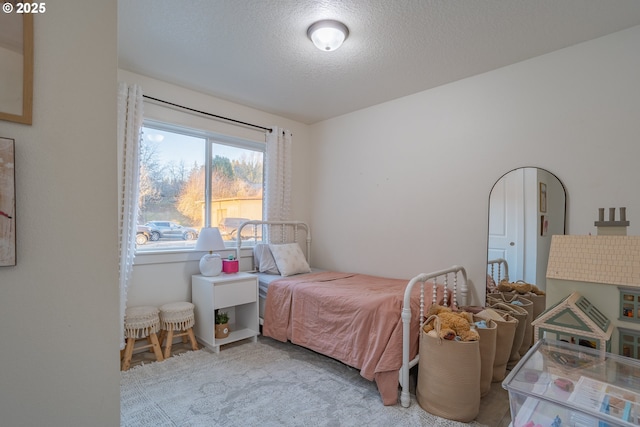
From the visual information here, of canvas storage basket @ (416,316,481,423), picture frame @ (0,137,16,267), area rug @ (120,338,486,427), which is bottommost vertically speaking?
area rug @ (120,338,486,427)

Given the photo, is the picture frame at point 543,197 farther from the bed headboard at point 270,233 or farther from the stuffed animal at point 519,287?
the bed headboard at point 270,233

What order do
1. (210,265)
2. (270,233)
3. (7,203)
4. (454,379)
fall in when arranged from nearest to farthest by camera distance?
(7,203), (454,379), (210,265), (270,233)

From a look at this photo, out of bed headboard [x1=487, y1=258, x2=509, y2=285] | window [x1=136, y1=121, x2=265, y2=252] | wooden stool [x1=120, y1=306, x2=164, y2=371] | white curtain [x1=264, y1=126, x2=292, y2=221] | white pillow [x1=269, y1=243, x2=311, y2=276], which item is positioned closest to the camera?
wooden stool [x1=120, y1=306, x2=164, y2=371]

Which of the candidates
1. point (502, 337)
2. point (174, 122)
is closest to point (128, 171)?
point (174, 122)

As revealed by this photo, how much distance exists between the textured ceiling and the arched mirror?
0.98 meters

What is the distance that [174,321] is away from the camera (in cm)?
263

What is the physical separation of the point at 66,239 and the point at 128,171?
1805mm

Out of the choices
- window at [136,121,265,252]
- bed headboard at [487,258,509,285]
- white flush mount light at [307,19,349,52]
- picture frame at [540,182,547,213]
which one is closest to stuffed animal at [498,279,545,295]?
bed headboard at [487,258,509,285]

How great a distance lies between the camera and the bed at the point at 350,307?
6.72 ft

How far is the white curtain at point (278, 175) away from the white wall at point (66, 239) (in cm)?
258

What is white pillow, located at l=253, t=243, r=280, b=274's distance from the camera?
337 centimetres

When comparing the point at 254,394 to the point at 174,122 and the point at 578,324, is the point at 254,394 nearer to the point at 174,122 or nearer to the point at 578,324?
the point at 578,324

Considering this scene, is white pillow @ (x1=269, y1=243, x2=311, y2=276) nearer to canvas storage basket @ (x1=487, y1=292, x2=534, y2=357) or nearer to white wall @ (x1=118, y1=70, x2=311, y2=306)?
white wall @ (x1=118, y1=70, x2=311, y2=306)

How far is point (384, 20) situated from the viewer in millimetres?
1978
